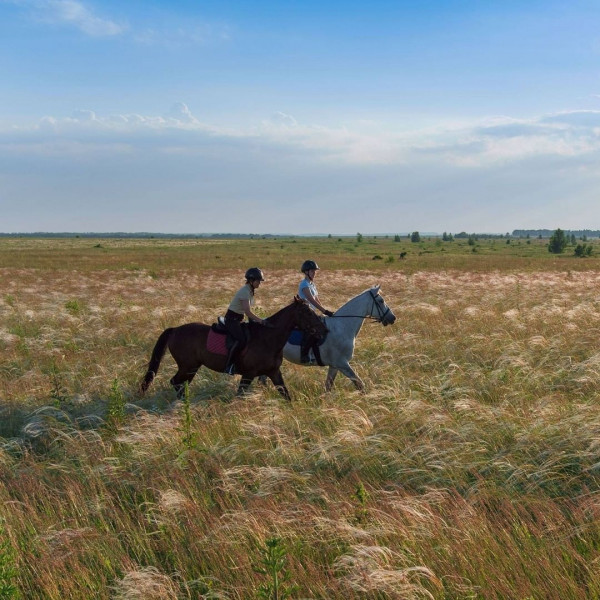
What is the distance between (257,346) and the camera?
9.15 meters

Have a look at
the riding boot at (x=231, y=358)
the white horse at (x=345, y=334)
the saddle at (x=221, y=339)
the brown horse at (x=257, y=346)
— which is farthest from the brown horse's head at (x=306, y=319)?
the riding boot at (x=231, y=358)

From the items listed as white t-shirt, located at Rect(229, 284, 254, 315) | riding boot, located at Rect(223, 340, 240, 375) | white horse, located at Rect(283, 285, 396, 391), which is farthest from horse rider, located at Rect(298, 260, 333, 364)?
riding boot, located at Rect(223, 340, 240, 375)

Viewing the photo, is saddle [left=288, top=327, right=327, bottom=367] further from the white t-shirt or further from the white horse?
the white t-shirt

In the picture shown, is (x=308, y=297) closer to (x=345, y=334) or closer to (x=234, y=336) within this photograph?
(x=345, y=334)

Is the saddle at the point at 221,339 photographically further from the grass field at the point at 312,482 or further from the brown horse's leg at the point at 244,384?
the grass field at the point at 312,482

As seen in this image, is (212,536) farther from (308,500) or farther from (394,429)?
(394,429)

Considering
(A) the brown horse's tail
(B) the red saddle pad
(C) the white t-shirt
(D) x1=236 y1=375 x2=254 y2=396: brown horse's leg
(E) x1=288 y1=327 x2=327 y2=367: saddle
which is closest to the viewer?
(C) the white t-shirt

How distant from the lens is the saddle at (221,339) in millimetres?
9102

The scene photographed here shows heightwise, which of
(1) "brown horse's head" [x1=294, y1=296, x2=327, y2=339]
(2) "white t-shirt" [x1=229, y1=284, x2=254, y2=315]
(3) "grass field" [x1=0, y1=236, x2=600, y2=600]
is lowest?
(3) "grass field" [x1=0, y1=236, x2=600, y2=600]

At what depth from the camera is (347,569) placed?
4.13m

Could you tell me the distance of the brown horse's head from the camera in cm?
917

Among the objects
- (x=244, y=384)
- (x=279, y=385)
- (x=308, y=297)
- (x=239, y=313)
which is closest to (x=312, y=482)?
(x=279, y=385)

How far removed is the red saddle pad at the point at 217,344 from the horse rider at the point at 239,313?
157 mm

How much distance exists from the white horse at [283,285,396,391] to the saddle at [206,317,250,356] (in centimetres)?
111
